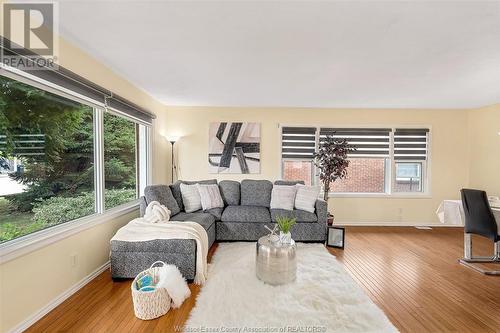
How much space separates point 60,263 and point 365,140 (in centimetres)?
542

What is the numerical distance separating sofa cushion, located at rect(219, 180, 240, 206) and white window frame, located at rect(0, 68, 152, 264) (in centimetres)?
147

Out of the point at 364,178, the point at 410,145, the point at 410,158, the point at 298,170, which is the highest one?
the point at 410,145

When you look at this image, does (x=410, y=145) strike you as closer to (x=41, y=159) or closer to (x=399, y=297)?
(x=399, y=297)

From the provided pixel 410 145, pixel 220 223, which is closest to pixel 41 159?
pixel 220 223

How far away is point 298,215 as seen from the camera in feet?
12.7

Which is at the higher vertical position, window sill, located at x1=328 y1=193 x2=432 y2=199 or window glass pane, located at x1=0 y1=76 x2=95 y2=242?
window glass pane, located at x1=0 y1=76 x2=95 y2=242

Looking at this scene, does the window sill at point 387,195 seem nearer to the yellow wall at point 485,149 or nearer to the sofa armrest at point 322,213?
the yellow wall at point 485,149

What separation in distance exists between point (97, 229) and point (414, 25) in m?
3.87

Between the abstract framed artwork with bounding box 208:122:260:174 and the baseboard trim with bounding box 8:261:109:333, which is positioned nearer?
the baseboard trim with bounding box 8:261:109:333

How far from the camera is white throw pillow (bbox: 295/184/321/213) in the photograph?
3979 millimetres

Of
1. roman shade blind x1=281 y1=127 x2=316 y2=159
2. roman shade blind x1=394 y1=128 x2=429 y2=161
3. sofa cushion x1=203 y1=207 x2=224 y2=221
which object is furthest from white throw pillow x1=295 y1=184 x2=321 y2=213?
roman shade blind x1=394 y1=128 x2=429 y2=161

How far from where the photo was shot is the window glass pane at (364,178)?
5.18 m

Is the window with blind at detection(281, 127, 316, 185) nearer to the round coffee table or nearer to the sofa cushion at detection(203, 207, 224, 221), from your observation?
the sofa cushion at detection(203, 207, 224, 221)

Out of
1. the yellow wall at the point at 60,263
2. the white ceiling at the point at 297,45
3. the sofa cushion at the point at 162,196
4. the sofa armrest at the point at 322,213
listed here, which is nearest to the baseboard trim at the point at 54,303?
the yellow wall at the point at 60,263
